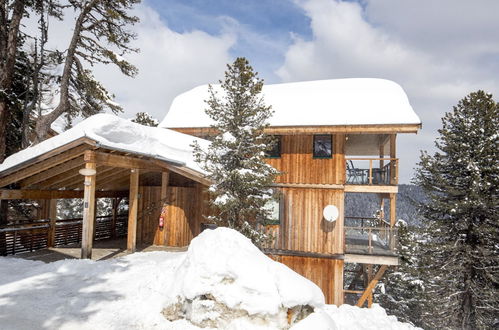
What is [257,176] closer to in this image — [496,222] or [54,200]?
[54,200]

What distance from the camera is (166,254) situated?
36.8 ft

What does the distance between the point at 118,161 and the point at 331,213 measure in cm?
846

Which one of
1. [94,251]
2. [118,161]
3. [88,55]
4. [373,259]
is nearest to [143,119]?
[88,55]

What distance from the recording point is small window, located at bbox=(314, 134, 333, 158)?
13414mm

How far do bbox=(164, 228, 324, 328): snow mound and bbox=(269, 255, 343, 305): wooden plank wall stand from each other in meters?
7.17

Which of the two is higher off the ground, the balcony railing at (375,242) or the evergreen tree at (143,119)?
the evergreen tree at (143,119)

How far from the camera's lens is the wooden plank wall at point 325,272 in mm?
12547

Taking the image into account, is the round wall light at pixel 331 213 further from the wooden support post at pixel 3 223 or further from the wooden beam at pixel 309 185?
the wooden support post at pixel 3 223

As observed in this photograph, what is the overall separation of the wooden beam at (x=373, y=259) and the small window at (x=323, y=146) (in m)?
4.34

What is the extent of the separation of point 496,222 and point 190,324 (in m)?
14.1

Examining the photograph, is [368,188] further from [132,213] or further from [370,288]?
[132,213]

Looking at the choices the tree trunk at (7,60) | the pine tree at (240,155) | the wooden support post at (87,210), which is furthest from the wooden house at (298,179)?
the tree trunk at (7,60)

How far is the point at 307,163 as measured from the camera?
44.3ft

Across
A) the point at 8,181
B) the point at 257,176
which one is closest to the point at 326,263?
the point at 257,176
